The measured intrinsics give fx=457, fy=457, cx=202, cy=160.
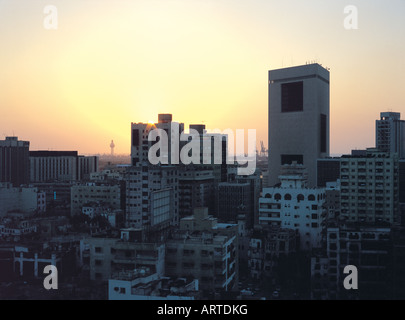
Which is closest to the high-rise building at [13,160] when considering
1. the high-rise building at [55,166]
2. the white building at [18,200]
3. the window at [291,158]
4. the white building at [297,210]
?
the high-rise building at [55,166]

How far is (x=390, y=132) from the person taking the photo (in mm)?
47125

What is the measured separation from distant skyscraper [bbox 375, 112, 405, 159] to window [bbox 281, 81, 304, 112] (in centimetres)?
879

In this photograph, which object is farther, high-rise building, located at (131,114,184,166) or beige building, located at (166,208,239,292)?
high-rise building, located at (131,114,184,166)

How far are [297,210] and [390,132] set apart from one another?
25.6 meters

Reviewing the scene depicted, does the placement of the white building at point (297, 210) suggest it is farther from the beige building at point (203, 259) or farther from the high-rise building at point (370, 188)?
the beige building at point (203, 259)

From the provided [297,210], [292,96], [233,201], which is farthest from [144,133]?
[297,210]

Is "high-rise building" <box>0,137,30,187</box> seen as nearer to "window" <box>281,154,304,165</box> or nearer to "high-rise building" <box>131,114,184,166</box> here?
"high-rise building" <box>131,114,184,166</box>

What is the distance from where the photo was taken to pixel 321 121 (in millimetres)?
51969

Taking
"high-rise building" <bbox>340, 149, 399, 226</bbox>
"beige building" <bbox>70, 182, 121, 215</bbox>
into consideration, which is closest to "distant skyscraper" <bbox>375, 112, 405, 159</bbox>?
"high-rise building" <bbox>340, 149, 399, 226</bbox>

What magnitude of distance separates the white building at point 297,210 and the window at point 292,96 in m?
25.5

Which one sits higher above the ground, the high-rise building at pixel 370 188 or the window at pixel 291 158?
the window at pixel 291 158

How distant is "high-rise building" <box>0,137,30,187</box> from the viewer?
48281 millimetres

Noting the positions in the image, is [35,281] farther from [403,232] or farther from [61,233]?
[403,232]

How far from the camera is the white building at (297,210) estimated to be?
26.0m
